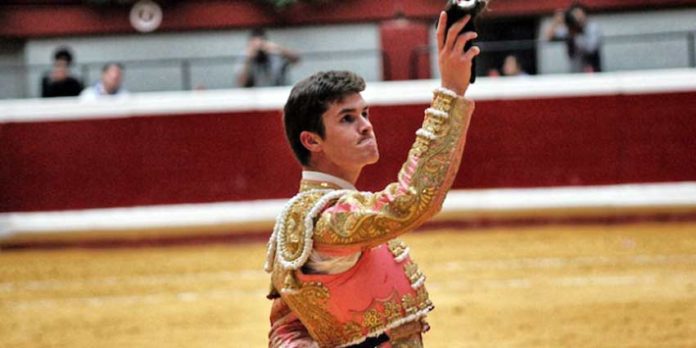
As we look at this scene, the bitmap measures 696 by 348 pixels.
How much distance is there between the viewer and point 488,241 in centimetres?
730

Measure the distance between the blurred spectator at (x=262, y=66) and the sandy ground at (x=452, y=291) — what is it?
1400 mm

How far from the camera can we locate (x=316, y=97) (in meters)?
1.91

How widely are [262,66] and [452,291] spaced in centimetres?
366

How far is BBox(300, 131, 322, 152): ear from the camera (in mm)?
1946

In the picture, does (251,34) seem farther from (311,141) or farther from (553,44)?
(311,141)

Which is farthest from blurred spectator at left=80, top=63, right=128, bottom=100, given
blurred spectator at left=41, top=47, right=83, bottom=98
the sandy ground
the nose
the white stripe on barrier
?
the nose

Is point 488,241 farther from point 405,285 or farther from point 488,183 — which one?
point 405,285

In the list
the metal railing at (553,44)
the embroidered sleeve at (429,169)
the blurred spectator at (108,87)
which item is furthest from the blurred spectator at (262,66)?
the embroidered sleeve at (429,169)

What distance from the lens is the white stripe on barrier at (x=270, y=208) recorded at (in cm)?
802

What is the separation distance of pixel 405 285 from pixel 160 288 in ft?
13.7

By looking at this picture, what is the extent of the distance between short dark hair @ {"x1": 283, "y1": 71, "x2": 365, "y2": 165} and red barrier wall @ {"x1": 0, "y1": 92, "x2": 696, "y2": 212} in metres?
6.01

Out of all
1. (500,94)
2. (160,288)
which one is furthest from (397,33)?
(160,288)

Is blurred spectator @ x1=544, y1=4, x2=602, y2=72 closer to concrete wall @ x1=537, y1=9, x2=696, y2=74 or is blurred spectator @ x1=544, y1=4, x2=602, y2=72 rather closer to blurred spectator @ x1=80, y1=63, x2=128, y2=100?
concrete wall @ x1=537, y1=9, x2=696, y2=74

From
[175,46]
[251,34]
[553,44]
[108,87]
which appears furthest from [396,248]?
[175,46]
